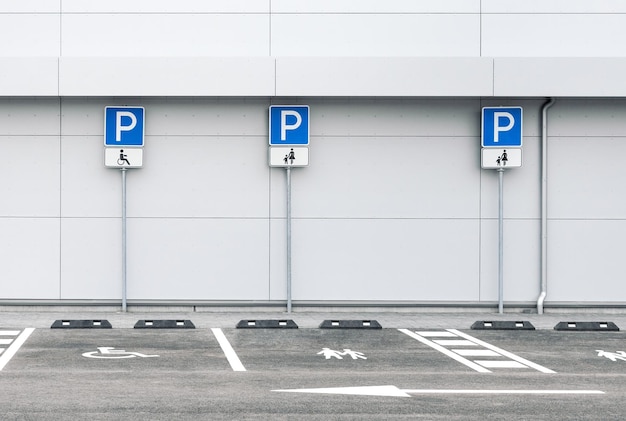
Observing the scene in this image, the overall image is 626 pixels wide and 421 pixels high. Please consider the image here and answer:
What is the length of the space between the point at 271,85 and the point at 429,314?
458 cm

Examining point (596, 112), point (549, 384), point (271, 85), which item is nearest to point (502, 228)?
point (596, 112)

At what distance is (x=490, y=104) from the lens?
781 inches

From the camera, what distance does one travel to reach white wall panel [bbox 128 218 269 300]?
19500 millimetres

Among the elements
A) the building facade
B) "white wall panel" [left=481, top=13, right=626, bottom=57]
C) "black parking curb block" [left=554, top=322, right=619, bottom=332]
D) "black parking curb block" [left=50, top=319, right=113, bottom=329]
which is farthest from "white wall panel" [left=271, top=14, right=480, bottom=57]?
"black parking curb block" [left=50, top=319, right=113, bottom=329]

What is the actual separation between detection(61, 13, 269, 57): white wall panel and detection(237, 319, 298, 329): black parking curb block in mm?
4572

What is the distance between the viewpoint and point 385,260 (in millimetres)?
19734

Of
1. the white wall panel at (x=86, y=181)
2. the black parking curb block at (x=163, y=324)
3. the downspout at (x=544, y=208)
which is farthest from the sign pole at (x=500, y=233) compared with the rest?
the white wall panel at (x=86, y=181)

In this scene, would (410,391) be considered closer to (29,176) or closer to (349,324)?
(349,324)

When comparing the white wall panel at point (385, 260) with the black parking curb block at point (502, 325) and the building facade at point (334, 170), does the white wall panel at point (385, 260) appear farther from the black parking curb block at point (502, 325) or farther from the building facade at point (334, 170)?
the black parking curb block at point (502, 325)

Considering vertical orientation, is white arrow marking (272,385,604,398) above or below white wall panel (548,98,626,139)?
below

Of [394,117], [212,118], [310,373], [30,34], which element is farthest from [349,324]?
[30,34]

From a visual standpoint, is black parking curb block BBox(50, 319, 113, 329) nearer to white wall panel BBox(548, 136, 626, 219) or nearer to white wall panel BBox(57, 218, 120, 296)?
white wall panel BBox(57, 218, 120, 296)

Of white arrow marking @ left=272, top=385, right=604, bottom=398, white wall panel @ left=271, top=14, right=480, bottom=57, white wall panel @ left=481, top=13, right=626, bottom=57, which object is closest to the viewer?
white arrow marking @ left=272, top=385, right=604, bottom=398

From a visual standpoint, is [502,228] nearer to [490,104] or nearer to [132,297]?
[490,104]
